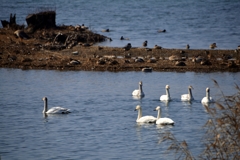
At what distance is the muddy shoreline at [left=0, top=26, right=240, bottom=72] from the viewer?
28.2m

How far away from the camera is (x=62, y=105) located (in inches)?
870

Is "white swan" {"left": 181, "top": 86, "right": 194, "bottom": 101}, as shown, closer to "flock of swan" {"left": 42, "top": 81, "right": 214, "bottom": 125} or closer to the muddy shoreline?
"flock of swan" {"left": 42, "top": 81, "right": 214, "bottom": 125}

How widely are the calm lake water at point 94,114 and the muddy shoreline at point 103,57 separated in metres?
0.66

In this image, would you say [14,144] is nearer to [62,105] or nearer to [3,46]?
[62,105]

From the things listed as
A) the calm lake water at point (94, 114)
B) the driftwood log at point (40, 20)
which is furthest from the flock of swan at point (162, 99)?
the driftwood log at point (40, 20)

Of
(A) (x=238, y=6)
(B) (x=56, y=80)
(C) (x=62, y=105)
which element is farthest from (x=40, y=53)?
(A) (x=238, y=6)

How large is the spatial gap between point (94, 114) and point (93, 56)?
33.3ft

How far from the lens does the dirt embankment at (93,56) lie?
2822 centimetres

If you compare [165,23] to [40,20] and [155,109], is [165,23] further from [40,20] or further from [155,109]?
[155,109]

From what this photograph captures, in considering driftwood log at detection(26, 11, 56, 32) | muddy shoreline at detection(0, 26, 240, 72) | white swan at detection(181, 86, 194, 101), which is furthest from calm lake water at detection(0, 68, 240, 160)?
driftwood log at detection(26, 11, 56, 32)

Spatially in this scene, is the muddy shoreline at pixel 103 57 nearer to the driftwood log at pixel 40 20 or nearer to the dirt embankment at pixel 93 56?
the dirt embankment at pixel 93 56

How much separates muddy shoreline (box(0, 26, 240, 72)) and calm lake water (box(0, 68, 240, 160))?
2.16 feet

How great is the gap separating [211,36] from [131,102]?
20883mm

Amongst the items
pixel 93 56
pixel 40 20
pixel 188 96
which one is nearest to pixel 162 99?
pixel 188 96
